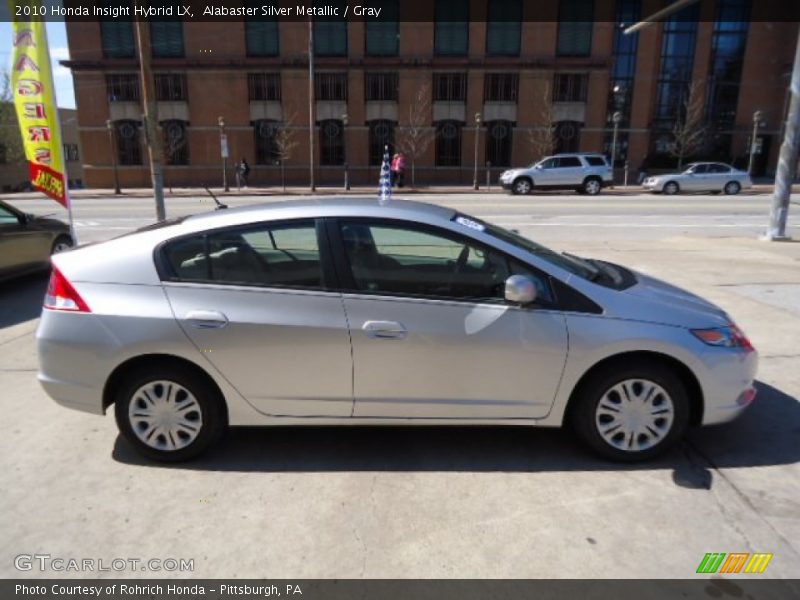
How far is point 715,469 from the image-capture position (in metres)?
3.40

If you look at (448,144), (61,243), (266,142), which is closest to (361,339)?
(61,243)

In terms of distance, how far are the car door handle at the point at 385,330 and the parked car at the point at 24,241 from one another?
6.54m

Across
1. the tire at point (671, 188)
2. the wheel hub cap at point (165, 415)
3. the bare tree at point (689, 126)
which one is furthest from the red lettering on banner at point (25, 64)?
the bare tree at point (689, 126)

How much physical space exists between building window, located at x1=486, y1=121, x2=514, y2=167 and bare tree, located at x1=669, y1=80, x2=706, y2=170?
35.0 ft

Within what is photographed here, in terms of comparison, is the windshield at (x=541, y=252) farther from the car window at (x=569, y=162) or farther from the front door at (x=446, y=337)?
the car window at (x=569, y=162)

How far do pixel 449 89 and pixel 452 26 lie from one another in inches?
144

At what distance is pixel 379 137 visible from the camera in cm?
3584

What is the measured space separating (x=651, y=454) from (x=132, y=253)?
327cm

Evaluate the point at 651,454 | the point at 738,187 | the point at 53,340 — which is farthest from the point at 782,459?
the point at 738,187

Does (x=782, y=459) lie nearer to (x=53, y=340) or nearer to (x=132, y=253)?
(x=132, y=253)

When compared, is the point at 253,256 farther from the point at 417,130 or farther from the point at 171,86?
the point at 171,86

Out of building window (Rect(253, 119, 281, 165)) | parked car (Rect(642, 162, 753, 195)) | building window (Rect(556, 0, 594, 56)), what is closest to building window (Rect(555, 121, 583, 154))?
building window (Rect(556, 0, 594, 56))

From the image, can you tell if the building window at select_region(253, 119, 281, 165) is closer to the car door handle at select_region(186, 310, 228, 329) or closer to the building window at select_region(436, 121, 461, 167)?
the building window at select_region(436, 121, 461, 167)

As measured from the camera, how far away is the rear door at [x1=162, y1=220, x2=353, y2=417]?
3279mm
